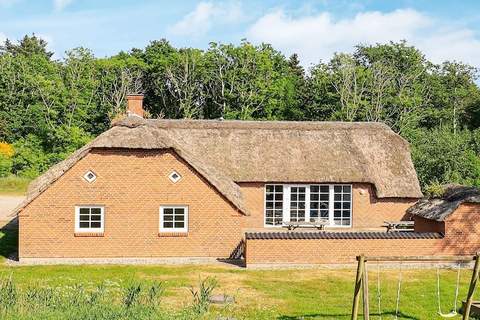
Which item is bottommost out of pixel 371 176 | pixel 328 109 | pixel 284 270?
pixel 284 270

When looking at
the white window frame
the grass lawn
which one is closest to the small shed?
the grass lawn

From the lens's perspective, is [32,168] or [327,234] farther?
[32,168]

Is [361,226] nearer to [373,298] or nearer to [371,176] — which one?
[371,176]

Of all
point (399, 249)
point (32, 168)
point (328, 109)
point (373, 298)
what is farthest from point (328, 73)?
point (373, 298)

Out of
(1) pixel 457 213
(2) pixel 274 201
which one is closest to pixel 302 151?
(2) pixel 274 201

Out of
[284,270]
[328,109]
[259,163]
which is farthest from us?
[328,109]

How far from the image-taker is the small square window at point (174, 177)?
21.2 metres

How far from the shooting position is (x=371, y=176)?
27.3m

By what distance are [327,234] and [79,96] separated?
126 ft

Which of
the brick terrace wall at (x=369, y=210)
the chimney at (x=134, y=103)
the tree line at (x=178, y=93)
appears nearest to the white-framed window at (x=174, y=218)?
the brick terrace wall at (x=369, y=210)

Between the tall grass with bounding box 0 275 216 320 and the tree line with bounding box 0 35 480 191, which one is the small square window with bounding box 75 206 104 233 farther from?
the tree line with bounding box 0 35 480 191

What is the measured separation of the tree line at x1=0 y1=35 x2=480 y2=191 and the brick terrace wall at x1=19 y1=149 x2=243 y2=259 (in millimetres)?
30353

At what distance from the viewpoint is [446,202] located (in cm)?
2212

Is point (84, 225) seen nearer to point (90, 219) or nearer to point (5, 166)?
point (90, 219)
